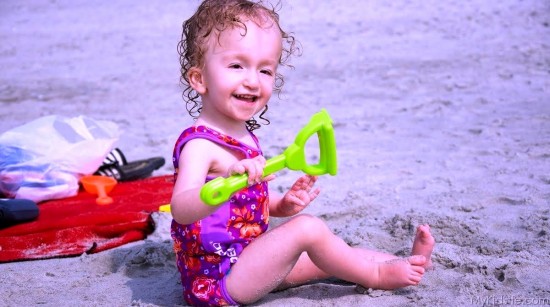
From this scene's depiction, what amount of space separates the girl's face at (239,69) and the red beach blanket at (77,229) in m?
1.06

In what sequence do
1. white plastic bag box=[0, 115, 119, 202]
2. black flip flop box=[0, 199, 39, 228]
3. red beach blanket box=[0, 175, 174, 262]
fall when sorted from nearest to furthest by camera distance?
red beach blanket box=[0, 175, 174, 262] → black flip flop box=[0, 199, 39, 228] → white plastic bag box=[0, 115, 119, 202]

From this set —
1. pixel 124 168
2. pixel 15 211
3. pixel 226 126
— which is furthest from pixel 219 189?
pixel 124 168

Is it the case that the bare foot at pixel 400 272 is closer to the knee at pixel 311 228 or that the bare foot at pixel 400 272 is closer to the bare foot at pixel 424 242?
the bare foot at pixel 424 242

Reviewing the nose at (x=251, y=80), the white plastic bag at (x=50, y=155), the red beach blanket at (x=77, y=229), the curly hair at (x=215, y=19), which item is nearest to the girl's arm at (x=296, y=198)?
the nose at (x=251, y=80)

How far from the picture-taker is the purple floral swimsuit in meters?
2.26

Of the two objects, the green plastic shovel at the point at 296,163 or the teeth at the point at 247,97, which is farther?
the teeth at the point at 247,97

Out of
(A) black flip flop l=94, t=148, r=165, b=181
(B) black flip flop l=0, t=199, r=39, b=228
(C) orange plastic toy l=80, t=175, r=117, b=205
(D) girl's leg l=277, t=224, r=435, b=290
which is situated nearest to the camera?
(D) girl's leg l=277, t=224, r=435, b=290

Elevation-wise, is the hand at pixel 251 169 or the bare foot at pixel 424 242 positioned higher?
the hand at pixel 251 169

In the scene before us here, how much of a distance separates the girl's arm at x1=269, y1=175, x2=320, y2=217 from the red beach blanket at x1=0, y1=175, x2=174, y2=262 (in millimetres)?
830

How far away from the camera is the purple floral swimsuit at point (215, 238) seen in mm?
2260

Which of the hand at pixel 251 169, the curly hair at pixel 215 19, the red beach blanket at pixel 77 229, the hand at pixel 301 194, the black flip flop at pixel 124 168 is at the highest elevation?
the curly hair at pixel 215 19

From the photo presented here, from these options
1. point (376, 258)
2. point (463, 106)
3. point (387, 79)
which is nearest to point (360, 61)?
point (387, 79)

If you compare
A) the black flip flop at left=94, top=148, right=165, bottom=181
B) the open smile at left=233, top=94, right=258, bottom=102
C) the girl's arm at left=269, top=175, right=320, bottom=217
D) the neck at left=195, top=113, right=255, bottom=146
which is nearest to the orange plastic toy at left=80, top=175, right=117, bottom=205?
the black flip flop at left=94, top=148, right=165, bottom=181

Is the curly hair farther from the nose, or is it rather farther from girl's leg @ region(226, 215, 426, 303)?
girl's leg @ region(226, 215, 426, 303)
